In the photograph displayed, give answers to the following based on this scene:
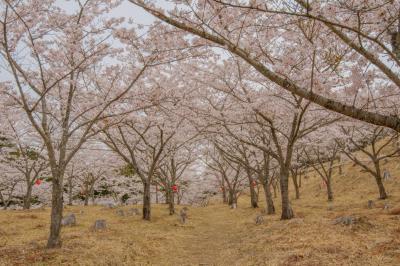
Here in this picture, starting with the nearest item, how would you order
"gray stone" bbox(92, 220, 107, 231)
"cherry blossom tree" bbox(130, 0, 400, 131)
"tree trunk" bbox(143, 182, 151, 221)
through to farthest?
"cherry blossom tree" bbox(130, 0, 400, 131) < "gray stone" bbox(92, 220, 107, 231) < "tree trunk" bbox(143, 182, 151, 221)

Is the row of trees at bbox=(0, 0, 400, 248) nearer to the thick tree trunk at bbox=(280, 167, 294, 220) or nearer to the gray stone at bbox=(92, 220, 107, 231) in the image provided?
the thick tree trunk at bbox=(280, 167, 294, 220)

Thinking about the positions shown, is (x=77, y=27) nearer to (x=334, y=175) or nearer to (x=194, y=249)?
→ (x=194, y=249)

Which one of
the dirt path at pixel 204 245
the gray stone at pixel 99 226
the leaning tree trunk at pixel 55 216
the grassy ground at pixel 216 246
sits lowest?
the dirt path at pixel 204 245

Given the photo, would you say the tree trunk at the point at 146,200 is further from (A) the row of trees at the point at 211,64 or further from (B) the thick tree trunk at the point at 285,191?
(B) the thick tree trunk at the point at 285,191

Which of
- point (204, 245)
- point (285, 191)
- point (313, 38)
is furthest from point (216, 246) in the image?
point (313, 38)

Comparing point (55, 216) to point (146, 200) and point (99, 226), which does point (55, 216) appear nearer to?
point (99, 226)

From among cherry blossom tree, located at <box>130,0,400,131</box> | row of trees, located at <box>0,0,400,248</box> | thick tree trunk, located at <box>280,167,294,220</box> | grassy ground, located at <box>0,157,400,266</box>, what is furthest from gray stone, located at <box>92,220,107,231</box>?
cherry blossom tree, located at <box>130,0,400,131</box>

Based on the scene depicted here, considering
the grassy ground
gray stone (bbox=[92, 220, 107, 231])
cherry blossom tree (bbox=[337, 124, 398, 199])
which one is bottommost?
the grassy ground

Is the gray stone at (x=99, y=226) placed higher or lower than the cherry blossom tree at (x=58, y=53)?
lower

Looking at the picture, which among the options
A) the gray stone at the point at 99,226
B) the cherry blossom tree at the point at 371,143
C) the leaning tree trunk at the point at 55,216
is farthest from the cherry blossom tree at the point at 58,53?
the cherry blossom tree at the point at 371,143

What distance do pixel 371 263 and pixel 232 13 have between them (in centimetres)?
663

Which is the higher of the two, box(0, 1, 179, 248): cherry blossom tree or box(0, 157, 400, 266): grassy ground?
box(0, 1, 179, 248): cherry blossom tree

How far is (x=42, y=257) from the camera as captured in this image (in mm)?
8672

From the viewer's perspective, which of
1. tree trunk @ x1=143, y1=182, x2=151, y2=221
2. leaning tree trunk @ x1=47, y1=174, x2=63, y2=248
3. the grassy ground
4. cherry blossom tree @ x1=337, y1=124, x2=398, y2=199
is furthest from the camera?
cherry blossom tree @ x1=337, y1=124, x2=398, y2=199
